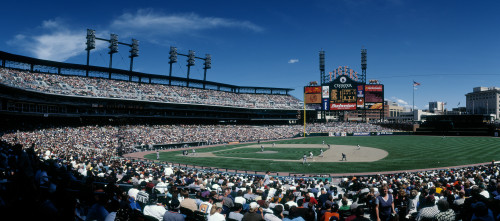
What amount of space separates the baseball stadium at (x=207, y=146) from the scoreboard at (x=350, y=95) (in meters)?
0.29

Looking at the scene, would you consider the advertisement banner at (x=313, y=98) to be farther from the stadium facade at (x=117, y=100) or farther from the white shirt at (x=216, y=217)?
the white shirt at (x=216, y=217)

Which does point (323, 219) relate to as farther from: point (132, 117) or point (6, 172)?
point (132, 117)

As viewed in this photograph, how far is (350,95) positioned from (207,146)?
47733 millimetres

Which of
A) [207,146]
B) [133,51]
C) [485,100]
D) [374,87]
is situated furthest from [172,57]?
[485,100]

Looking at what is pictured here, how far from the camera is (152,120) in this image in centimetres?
6919

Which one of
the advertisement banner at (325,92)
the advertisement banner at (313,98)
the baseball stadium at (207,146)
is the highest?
the advertisement banner at (325,92)

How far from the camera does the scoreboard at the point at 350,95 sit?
86312mm

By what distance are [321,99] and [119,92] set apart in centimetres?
5484

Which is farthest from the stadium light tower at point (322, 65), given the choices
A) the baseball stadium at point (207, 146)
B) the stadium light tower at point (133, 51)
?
the stadium light tower at point (133, 51)

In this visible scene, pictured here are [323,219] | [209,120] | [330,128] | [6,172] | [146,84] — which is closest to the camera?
[323,219]

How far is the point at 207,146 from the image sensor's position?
192ft

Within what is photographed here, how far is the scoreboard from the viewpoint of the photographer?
8631 cm

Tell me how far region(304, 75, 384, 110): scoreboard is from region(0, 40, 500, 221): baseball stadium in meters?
0.29

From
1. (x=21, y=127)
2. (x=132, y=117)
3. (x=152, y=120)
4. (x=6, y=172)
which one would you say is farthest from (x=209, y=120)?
(x=6, y=172)
